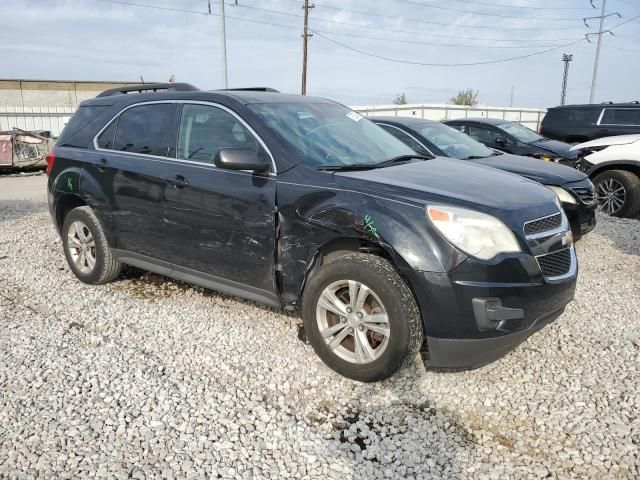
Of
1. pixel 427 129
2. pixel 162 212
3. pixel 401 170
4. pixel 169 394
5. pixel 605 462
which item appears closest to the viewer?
pixel 605 462

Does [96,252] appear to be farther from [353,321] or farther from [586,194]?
[586,194]

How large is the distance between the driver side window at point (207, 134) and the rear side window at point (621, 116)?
10.9 m

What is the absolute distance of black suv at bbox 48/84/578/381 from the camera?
2.92 meters

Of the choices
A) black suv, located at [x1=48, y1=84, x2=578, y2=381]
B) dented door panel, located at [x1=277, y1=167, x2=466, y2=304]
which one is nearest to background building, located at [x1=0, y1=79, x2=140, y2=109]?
black suv, located at [x1=48, y1=84, x2=578, y2=381]

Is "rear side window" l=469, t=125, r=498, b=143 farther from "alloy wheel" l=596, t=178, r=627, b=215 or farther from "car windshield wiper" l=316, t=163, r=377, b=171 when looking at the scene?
"car windshield wiper" l=316, t=163, r=377, b=171

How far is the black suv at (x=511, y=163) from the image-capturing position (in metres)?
5.93

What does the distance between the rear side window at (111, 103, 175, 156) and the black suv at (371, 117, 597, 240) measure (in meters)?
2.57

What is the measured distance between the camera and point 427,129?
7.15 meters

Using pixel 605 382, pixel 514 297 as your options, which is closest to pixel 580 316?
pixel 605 382

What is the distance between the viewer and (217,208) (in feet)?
12.2

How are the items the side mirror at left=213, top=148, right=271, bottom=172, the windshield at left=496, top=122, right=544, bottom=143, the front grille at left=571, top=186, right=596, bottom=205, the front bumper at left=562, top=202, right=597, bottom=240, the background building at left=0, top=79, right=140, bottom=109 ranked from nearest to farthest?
the side mirror at left=213, top=148, right=271, bottom=172
the front bumper at left=562, top=202, right=597, bottom=240
the front grille at left=571, top=186, right=596, bottom=205
the windshield at left=496, top=122, right=544, bottom=143
the background building at left=0, top=79, right=140, bottom=109

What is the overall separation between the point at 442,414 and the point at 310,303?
1031 millimetres

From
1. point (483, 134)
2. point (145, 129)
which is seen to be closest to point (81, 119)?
point (145, 129)

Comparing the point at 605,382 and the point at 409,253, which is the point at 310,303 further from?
the point at 605,382
